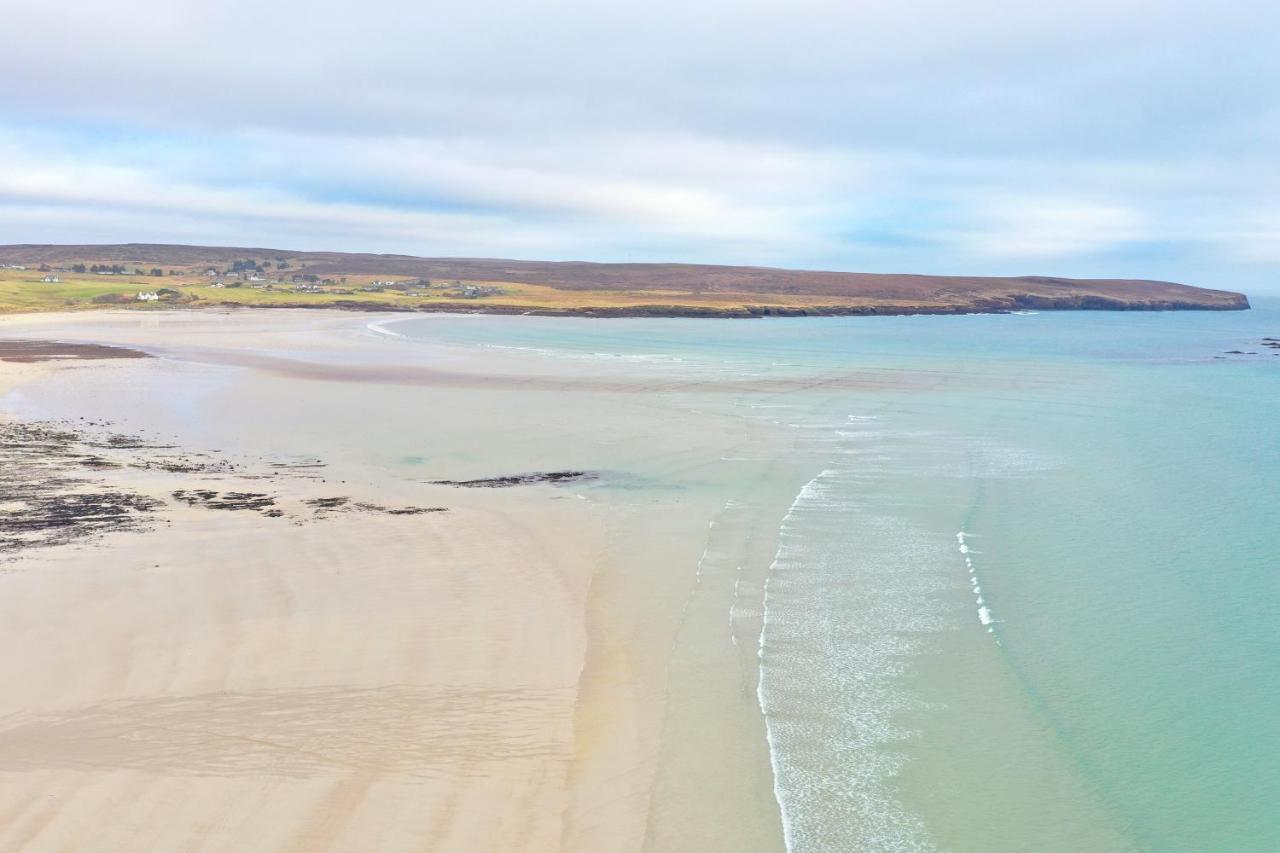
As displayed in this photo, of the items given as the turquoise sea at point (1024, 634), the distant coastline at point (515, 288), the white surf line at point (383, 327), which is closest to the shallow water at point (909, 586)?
the turquoise sea at point (1024, 634)

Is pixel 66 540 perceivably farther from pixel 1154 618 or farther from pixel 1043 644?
pixel 1154 618

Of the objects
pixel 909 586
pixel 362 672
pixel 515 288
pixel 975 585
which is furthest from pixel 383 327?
pixel 515 288

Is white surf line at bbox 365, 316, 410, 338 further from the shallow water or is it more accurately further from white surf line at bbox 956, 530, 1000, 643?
white surf line at bbox 956, 530, 1000, 643

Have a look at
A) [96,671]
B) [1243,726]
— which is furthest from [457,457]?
[1243,726]

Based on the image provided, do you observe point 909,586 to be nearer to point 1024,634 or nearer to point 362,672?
point 1024,634

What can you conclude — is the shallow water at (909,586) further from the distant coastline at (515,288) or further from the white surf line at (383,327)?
the distant coastline at (515,288)

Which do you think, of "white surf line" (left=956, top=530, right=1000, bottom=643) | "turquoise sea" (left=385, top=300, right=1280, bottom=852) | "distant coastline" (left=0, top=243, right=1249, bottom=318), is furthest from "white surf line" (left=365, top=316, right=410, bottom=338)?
"white surf line" (left=956, top=530, right=1000, bottom=643)
